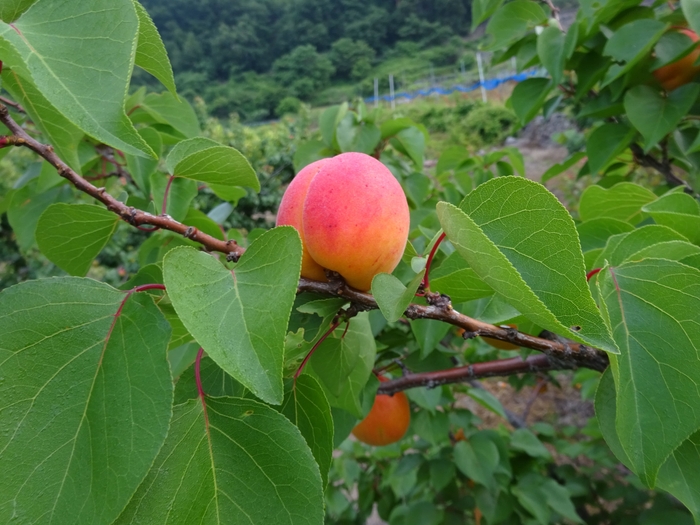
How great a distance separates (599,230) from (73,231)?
52 cm

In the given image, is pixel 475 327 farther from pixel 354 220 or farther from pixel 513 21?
pixel 513 21

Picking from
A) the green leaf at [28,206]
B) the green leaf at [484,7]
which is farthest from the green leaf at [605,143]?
the green leaf at [28,206]

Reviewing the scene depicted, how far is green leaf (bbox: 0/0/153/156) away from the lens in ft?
0.72

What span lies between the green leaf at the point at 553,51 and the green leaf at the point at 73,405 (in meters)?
0.74

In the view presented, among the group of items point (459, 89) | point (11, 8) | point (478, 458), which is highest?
point (11, 8)

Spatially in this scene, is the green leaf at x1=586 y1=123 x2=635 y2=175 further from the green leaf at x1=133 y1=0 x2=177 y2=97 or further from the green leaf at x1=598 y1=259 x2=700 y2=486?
the green leaf at x1=133 y1=0 x2=177 y2=97

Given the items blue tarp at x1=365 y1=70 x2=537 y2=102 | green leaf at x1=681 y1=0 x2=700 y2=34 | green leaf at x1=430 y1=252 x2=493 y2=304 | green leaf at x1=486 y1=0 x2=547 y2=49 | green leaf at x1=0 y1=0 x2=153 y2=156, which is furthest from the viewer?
blue tarp at x1=365 y1=70 x2=537 y2=102

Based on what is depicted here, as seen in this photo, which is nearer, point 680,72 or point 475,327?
point 475,327

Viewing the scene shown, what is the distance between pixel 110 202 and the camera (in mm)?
347

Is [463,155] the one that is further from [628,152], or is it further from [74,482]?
[74,482]

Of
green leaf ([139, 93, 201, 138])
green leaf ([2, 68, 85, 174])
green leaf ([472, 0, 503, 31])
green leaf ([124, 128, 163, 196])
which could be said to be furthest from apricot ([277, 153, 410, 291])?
green leaf ([472, 0, 503, 31])

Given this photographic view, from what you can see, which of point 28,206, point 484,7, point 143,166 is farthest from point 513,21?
point 28,206

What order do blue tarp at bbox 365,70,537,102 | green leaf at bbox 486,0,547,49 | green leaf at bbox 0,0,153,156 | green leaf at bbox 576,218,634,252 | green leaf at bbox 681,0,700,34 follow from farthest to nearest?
blue tarp at bbox 365,70,537,102 → green leaf at bbox 486,0,547,49 → green leaf at bbox 681,0,700,34 → green leaf at bbox 576,218,634,252 → green leaf at bbox 0,0,153,156

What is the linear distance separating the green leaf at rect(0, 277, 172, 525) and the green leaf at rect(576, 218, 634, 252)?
1.34ft
